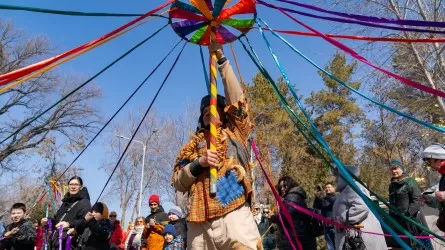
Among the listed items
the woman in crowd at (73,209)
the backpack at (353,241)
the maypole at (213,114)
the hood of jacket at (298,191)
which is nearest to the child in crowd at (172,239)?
the woman in crowd at (73,209)

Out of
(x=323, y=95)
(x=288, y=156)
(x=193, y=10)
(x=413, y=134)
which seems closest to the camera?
(x=193, y=10)

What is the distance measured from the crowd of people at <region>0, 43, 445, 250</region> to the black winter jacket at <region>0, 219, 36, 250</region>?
1 cm

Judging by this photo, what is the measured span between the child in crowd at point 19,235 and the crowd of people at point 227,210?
1 cm

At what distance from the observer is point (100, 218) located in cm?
532

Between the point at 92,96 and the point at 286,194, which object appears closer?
the point at 286,194

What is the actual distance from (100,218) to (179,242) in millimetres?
1320

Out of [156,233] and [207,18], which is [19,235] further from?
[207,18]

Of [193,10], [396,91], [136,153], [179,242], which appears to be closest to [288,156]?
[136,153]

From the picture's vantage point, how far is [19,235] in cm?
523

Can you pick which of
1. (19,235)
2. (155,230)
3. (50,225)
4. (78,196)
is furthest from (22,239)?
(155,230)

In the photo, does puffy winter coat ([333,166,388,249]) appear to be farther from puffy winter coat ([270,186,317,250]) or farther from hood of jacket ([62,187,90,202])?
hood of jacket ([62,187,90,202])

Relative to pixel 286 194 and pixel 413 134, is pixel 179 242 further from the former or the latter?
pixel 413 134

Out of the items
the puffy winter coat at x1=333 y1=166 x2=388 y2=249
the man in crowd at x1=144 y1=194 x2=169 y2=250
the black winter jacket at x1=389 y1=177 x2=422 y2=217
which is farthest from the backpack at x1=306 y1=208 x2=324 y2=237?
the man in crowd at x1=144 y1=194 x2=169 y2=250

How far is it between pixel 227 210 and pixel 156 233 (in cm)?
467
